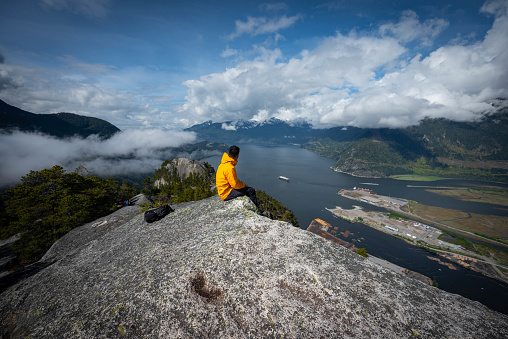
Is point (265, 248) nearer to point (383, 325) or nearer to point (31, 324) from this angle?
point (383, 325)

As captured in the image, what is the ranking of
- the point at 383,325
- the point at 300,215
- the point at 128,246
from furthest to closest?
the point at 300,215
the point at 128,246
the point at 383,325

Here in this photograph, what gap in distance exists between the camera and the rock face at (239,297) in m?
4.43

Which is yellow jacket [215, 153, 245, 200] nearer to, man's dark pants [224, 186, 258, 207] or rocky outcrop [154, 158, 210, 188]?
man's dark pants [224, 186, 258, 207]

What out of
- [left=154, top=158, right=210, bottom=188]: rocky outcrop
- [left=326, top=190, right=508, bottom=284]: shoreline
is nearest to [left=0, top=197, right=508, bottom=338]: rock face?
[left=326, top=190, right=508, bottom=284]: shoreline

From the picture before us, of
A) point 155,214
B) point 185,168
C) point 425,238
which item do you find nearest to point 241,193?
point 155,214

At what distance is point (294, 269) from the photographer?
18.7 ft

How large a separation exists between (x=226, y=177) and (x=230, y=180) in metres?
0.26

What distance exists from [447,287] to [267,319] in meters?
87.1

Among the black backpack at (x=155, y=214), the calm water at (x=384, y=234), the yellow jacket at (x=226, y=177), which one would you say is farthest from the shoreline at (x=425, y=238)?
the black backpack at (x=155, y=214)

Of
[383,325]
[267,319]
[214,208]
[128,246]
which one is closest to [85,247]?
[128,246]

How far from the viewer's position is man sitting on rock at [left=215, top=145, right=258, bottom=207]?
909 cm

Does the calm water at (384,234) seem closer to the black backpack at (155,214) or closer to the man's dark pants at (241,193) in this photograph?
the man's dark pants at (241,193)

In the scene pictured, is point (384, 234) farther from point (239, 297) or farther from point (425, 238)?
point (239, 297)

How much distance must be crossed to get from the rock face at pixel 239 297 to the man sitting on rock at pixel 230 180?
2392mm
